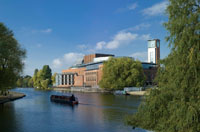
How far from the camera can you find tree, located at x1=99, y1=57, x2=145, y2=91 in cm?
9850

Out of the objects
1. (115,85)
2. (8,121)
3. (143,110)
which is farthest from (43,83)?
(143,110)

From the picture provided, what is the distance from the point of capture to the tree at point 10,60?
4416cm

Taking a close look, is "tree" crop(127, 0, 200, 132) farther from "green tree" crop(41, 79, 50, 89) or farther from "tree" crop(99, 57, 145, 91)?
"green tree" crop(41, 79, 50, 89)

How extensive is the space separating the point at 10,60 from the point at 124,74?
202ft

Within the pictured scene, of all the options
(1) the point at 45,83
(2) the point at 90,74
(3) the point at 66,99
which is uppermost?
(2) the point at 90,74

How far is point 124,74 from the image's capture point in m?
100

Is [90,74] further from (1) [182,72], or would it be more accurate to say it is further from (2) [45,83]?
(1) [182,72]

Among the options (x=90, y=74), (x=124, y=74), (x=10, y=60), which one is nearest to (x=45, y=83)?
(x=90, y=74)

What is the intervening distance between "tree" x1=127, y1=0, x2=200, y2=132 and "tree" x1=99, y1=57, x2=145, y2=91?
7934cm

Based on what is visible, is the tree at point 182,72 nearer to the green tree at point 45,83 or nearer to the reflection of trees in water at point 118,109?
the reflection of trees in water at point 118,109

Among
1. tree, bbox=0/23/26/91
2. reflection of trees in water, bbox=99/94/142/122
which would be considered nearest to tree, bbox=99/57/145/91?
reflection of trees in water, bbox=99/94/142/122

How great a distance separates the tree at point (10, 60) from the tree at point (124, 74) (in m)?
55.5

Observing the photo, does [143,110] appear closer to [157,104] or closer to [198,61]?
[157,104]

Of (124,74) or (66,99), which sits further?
(124,74)
